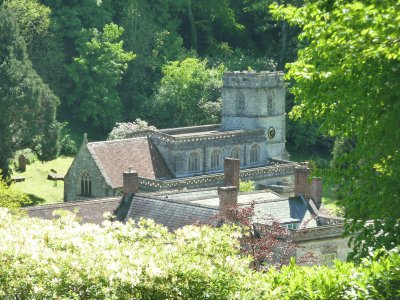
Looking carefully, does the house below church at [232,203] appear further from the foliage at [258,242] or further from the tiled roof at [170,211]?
the foliage at [258,242]

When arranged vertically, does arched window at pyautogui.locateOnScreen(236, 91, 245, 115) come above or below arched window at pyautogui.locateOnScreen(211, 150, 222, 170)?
above

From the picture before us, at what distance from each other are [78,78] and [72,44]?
608 cm

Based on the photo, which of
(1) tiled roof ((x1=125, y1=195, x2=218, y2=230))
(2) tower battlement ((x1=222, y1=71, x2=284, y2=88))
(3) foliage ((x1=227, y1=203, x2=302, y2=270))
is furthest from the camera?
(2) tower battlement ((x1=222, y1=71, x2=284, y2=88))

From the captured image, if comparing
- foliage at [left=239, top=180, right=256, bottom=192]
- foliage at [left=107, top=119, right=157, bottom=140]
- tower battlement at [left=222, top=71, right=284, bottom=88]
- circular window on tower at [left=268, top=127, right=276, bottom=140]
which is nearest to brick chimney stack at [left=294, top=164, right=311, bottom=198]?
foliage at [left=239, top=180, right=256, bottom=192]

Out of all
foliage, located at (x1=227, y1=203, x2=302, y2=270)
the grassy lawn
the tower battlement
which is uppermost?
the tower battlement

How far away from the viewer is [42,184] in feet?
275

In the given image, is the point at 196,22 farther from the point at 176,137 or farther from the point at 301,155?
the point at 176,137

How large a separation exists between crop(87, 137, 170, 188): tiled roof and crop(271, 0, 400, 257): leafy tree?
42.5 metres

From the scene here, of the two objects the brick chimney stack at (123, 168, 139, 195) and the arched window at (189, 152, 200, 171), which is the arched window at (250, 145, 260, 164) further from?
the brick chimney stack at (123, 168, 139, 195)

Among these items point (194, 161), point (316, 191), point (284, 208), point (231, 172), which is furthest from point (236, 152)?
point (284, 208)

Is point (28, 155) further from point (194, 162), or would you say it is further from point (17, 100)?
point (194, 162)

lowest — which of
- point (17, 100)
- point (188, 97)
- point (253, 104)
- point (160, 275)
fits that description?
point (160, 275)

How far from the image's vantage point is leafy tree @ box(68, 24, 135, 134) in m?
97.7

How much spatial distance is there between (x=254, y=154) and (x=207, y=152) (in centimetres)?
521
